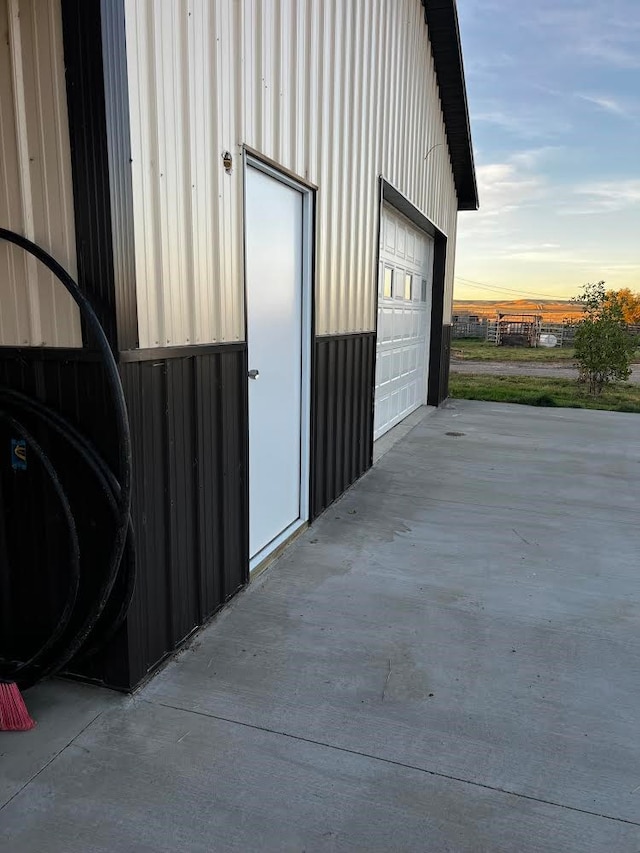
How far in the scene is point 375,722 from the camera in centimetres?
216

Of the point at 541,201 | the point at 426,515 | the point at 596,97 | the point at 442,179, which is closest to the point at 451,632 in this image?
the point at 426,515

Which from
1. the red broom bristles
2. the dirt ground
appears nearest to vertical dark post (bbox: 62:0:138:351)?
the red broom bristles

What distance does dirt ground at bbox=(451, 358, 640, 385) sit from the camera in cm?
1622

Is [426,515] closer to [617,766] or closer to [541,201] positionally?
[617,766]

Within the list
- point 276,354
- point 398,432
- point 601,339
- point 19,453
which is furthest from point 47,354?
point 601,339

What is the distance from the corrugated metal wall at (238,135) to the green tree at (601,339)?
755 cm

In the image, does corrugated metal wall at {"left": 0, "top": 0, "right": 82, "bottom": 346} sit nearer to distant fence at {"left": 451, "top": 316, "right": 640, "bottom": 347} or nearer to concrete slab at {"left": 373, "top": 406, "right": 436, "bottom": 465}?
concrete slab at {"left": 373, "top": 406, "right": 436, "bottom": 465}

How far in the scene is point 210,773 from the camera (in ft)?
6.17

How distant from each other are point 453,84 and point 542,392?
6.23 m

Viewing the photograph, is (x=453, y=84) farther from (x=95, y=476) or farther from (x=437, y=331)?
(x=95, y=476)

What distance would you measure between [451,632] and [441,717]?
0.64m

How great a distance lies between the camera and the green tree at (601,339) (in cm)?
1127

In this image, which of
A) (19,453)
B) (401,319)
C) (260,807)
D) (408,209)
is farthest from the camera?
(401,319)

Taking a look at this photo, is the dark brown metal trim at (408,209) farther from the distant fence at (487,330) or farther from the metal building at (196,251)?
the distant fence at (487,330)
